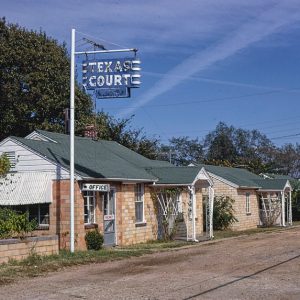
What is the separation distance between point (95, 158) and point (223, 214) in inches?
516

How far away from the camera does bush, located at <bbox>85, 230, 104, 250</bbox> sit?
837 inches

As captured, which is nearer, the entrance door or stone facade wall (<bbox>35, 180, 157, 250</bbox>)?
stone facade wall (<bbox>35, 180, 157, 250</bbox>)

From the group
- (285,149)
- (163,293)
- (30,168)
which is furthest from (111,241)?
(285,149)

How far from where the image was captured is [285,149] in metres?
93.7

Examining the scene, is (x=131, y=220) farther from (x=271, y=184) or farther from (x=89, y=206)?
(x=271, y=184)

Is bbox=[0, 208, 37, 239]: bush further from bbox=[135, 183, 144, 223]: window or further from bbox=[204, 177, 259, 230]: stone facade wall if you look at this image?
bbox=[204, 177, 259, 230]: stone facade wall

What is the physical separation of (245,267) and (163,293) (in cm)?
462

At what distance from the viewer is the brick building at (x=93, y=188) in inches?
834

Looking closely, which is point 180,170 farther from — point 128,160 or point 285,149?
point 285,149

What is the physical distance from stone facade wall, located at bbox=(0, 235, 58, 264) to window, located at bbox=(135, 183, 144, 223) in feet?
23.1

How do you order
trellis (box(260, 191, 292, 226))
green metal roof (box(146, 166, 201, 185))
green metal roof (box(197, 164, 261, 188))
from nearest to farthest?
1. green metal roof (box(146, 166, 201, 185))
2. green metal roof (box(197, 164, 261, 188))
3. trellis (box(260, 191, 292, 226))

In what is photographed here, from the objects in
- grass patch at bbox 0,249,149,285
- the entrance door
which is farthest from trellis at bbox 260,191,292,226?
grass patch at bbox 0,249,149,285

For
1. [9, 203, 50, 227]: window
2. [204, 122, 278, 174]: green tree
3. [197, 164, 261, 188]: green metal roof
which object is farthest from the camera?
[204, 122, 278, 174]: green tree

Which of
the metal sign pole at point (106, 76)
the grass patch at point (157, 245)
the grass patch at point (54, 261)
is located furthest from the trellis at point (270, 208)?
the metal sign pole at point (106, 76)
